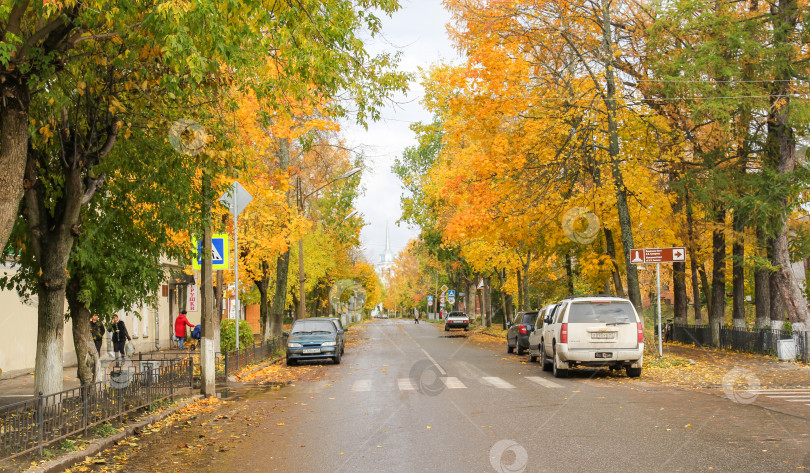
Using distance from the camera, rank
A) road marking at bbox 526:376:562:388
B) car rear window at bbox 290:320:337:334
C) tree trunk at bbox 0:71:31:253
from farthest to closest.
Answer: car rear window at bbox 290:320:337:334
road marking at bbox 526:376:562:388
tree trunk at bbox 0:71:31:253

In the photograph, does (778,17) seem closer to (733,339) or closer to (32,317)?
(733,339)

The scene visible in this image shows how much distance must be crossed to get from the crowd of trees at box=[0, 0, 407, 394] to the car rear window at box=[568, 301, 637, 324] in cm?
798

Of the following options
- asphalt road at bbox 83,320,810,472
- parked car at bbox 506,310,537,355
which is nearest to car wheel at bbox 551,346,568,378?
asphalt road at bbox 83,320,810,472

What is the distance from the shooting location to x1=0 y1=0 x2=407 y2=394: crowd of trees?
28.3 ft

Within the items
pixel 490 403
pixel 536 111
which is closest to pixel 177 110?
pixel 490 403

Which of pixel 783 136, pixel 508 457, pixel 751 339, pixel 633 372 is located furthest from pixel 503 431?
pixel 783 136

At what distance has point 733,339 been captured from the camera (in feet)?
83.0

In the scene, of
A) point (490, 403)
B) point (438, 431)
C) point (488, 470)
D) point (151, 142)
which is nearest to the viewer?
point (488, 470)

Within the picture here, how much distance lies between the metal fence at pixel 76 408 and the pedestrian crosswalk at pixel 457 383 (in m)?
4.69

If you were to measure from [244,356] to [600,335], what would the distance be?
10.1 m

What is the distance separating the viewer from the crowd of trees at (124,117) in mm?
8617

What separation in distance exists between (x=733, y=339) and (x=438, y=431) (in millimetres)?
18598

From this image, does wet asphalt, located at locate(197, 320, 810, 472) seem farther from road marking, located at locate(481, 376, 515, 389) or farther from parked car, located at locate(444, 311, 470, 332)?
parked car, located at locate(444, 311, 470, 332)

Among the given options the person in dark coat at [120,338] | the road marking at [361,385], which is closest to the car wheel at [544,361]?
the road marking at [361,385]
